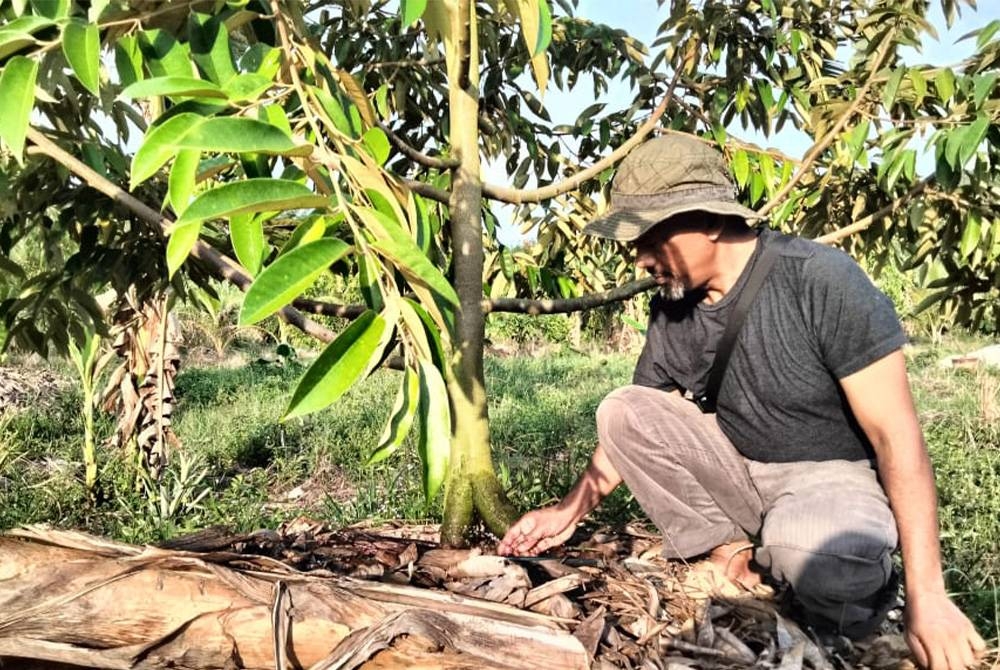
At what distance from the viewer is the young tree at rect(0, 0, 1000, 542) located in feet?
2.70

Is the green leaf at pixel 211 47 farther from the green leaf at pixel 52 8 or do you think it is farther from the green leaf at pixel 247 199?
the green leaf at pixel 247 199

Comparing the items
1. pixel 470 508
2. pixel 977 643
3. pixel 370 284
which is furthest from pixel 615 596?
pixel 370 284

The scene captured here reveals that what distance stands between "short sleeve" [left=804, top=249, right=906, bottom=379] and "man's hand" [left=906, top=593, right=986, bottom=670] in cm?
43

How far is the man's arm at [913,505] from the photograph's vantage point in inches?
50.8

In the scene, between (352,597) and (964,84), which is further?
(964,84)

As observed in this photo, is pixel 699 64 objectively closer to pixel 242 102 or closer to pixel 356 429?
pixel 242 102

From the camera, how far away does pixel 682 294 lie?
5.74 feet

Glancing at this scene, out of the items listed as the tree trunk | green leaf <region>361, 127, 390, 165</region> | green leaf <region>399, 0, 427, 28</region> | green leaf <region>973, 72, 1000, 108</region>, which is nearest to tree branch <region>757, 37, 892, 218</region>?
green leaf <region>973, 72, 1000, 108</region>

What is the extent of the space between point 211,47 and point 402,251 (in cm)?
45

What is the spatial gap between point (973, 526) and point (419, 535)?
1.76 meters

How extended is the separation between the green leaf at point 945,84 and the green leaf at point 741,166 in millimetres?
438

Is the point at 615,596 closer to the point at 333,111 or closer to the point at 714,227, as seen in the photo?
the point at 714,227

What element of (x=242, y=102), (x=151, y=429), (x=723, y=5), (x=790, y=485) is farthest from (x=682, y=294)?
(x=151, y=429)

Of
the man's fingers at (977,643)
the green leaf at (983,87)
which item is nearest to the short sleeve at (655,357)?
the green leaf at (983,87)
